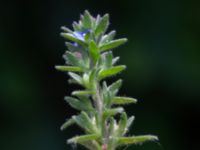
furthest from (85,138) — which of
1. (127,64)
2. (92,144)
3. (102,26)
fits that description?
(127,64)

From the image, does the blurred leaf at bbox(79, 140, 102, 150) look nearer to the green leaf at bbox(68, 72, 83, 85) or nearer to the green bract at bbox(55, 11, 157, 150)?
the green bract at bbox(55, 11, 157, 150)

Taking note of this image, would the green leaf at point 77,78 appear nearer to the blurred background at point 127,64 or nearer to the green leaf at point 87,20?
the green leaf at point 87,20

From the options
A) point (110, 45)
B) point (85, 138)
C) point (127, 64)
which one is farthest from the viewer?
point (127, 64)

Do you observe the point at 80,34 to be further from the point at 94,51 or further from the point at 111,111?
the point at 111,111

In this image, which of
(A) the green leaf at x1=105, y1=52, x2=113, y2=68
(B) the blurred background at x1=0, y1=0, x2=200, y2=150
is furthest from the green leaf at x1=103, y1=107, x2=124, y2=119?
(B) the blurred background at x1=0, y1=0, x2=200, y2=150

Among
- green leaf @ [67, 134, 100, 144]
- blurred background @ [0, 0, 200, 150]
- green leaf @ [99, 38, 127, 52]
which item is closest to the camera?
green leaf @ [67, 134, 100, 144]

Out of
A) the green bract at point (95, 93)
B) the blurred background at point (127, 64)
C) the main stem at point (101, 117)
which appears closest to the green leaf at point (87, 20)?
the green bract at point (95, 93)
